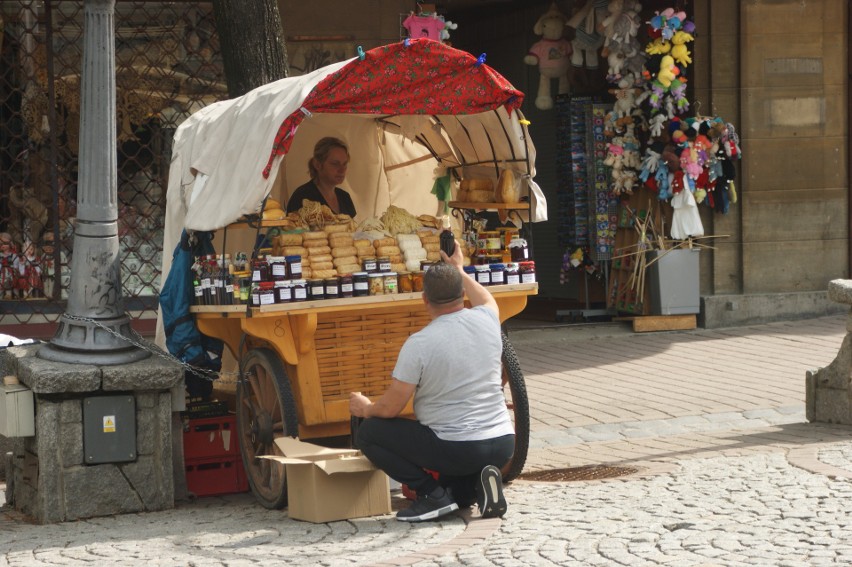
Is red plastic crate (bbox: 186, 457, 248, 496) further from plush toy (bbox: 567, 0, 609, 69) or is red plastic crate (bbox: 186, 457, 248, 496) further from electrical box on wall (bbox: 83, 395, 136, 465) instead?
plush toy (bbox: 567, 0, 609, 69)

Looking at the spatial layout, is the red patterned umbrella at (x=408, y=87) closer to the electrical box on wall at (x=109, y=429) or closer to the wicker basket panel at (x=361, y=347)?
the wicker basket panel at (x=361, y=347)

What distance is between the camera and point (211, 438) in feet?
26.0

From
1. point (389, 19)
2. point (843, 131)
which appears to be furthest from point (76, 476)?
point (843, 131)

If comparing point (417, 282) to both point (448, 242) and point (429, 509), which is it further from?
point (429, 509)

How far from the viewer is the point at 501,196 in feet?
27.3

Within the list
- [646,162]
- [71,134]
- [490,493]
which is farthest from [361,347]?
[646,162]

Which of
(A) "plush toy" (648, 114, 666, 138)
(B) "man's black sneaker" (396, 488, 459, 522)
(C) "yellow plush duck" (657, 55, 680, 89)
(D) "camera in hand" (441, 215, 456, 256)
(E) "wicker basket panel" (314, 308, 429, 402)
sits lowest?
(B) "man's black sneaker" (396, 488, 459, 522)

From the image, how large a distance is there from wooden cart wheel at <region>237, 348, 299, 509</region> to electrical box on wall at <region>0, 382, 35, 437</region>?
113 centimetres

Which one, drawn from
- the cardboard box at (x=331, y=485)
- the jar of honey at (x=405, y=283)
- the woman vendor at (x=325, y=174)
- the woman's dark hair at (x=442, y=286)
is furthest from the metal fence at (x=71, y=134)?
the woman's dark hair at (x=442, y=286)

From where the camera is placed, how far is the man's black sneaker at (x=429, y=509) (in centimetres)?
668

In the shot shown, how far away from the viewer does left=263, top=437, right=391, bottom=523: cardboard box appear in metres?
6.73

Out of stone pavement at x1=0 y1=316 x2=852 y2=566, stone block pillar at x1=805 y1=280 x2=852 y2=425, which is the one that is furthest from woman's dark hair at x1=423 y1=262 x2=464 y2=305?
stone block pillar at x1=805 y1=280 x2=852 y2=425

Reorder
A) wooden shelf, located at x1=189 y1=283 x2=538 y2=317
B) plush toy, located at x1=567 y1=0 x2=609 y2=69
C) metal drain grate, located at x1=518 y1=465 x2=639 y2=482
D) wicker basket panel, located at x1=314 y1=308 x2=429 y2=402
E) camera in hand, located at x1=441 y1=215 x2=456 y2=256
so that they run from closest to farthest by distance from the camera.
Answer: wooden shelf, located at x1=189 y1=283 x2=538 y2=317 < wicker basket panel, located at x1=314 y1=308 x2=429 y2=402 < camera in hand, located at x1=441 y1=215 x2=456 y2=256 < metal drain grate, located at x1=518 y1=465 x2=639 y2=482 < plush toy, located at x1=567 y1=0 x2=609 y2=69

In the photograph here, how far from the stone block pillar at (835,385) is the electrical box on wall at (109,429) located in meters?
4.41
